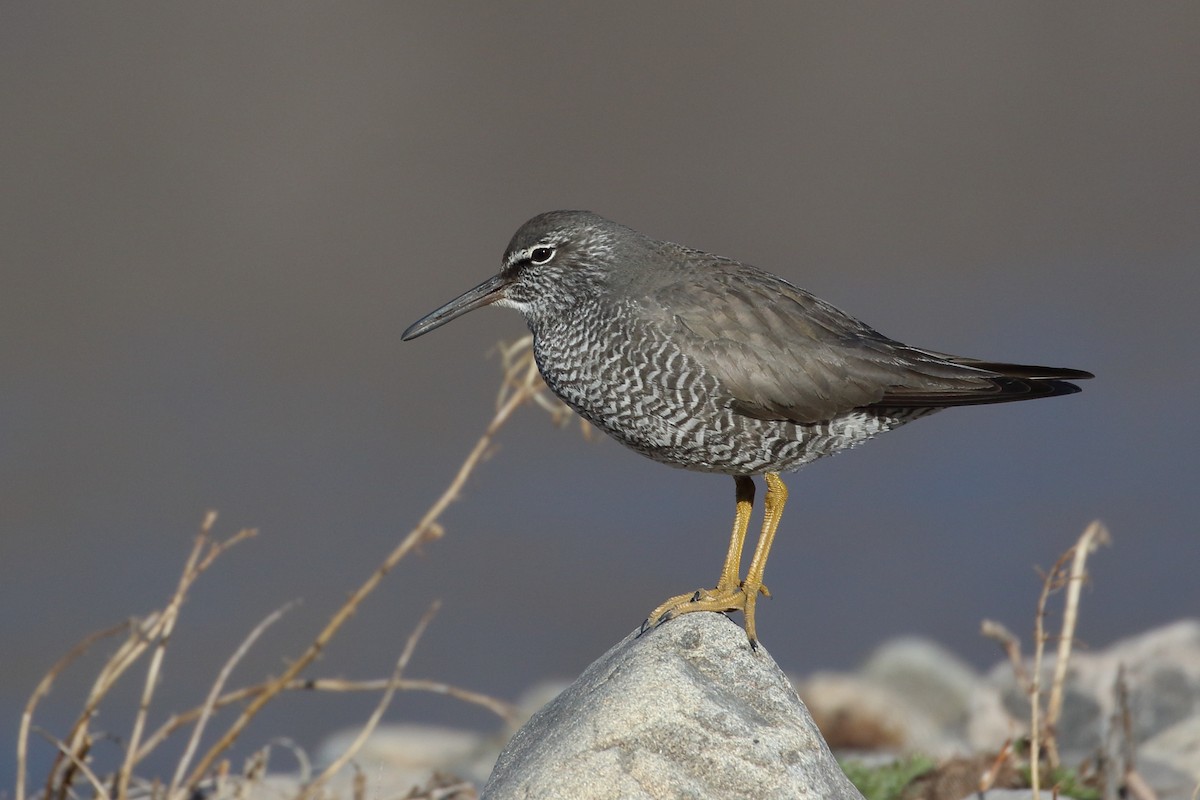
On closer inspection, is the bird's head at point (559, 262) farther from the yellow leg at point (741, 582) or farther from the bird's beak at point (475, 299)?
the yellow leg at point (741, 582)

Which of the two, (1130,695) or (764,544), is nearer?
(764,544)

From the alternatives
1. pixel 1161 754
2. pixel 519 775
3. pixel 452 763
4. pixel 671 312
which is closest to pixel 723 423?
pixel 671 312

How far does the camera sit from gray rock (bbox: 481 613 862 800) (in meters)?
6.25

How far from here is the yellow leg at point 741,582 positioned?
767cm

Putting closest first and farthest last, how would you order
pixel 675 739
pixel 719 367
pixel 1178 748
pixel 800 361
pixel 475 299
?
pixel 675 739
pixel 719 367
pixel 800 361
pixel 475 299
pixel 1178 748

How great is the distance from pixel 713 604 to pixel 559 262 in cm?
213

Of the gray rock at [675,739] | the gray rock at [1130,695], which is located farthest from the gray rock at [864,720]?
the gray rock at [675,739]

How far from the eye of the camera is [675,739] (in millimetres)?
6355

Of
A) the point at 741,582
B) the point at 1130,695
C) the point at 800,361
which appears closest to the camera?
the point at 800,361

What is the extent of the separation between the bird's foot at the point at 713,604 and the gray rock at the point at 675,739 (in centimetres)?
59

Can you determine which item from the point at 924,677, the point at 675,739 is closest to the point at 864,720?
the point at 924,677

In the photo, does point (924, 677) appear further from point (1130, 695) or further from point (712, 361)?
point (712, 361)

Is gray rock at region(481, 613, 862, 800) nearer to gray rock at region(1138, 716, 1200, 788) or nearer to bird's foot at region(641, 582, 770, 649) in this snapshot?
bird's foot at region(641, 582, 770, 649)

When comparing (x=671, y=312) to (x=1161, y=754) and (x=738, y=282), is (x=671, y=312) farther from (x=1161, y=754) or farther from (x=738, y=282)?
(x=1161, y=754)
